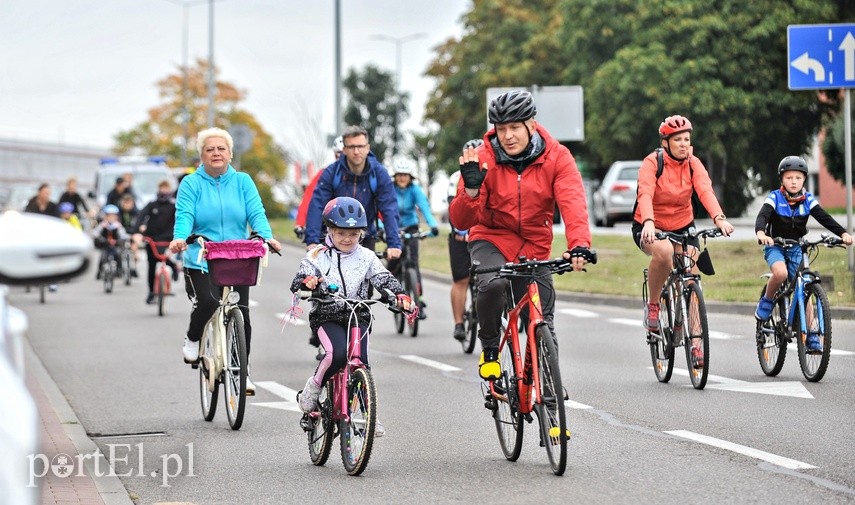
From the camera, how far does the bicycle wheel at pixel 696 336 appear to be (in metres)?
9.81

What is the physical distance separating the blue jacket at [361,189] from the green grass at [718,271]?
620cm

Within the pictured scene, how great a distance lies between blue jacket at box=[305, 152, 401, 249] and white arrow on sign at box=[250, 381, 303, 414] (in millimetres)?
1161

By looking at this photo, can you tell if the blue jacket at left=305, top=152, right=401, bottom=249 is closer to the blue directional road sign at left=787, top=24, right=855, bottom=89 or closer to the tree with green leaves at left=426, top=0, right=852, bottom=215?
the blue directional road sign at left=787, top=24, right=855, bottom=89

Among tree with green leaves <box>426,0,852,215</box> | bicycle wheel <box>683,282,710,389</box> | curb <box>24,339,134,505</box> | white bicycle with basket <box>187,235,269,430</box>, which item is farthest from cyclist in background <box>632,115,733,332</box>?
tree with green leaves <box>426,0,852,215</box>

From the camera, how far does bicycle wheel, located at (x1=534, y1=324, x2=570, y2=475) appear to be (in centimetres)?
665

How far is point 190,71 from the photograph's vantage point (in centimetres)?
7794

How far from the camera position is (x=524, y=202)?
7.54m

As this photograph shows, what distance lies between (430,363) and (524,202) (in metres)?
5.20

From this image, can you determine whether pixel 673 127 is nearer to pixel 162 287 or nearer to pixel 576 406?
pixel 576 406

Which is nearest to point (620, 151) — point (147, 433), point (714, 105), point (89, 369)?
point (714, 105)

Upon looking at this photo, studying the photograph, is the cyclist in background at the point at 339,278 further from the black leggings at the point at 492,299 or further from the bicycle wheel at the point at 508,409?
the bicycle wheel at the point at 508,409

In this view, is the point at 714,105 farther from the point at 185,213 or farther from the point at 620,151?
the point at 185,213

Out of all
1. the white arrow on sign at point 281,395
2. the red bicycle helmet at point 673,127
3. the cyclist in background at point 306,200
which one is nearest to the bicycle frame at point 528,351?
the white arrow on sign at point 281,395

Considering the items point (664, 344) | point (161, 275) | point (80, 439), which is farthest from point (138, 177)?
point (80, 439)
